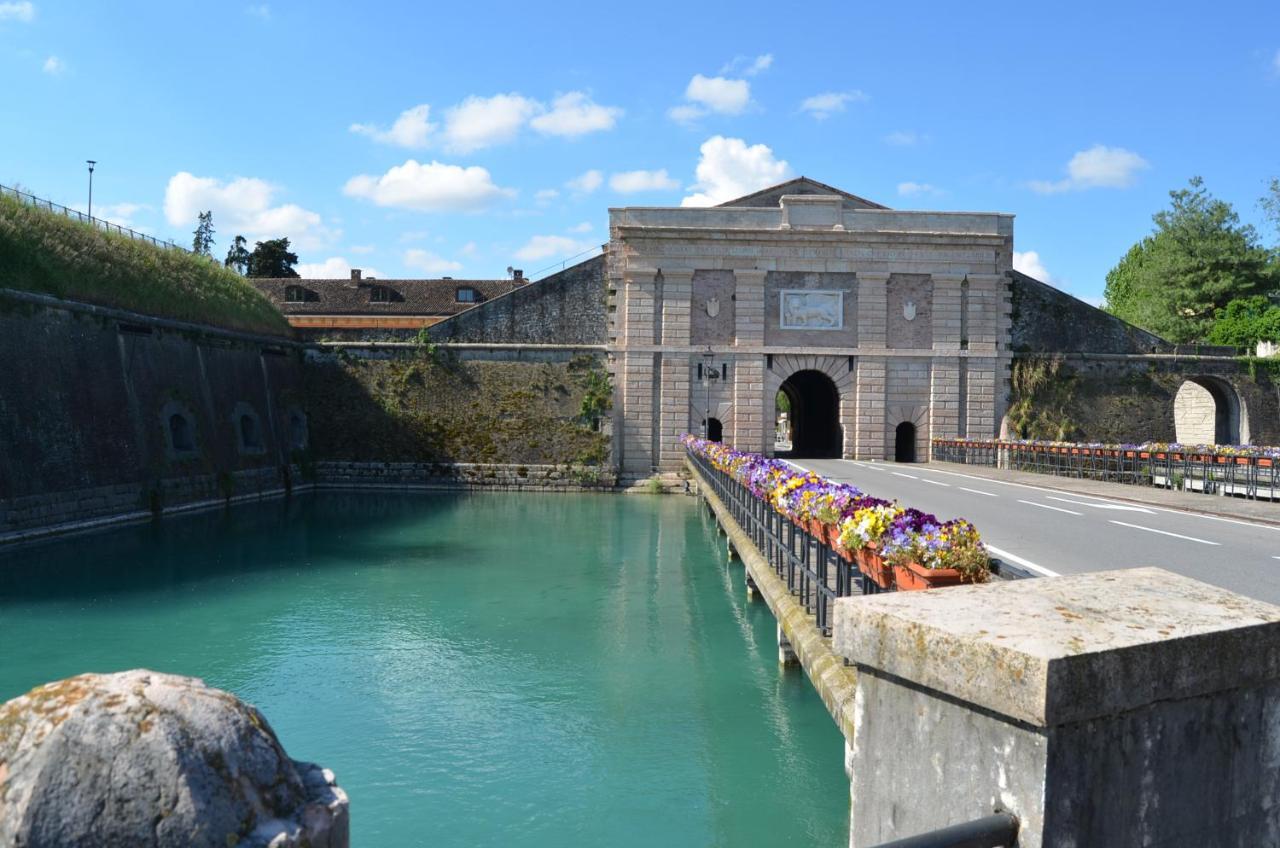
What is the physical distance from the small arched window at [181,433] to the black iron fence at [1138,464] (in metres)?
22.7

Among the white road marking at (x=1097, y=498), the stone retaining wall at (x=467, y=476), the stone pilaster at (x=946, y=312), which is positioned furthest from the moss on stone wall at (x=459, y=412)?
the white road marking at (x=1097, y=498)

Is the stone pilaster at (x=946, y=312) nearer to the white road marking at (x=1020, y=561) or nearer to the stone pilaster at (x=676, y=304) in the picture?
the stone pilaster at (x=676, y=304)

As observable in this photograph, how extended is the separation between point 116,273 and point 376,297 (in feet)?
72.3

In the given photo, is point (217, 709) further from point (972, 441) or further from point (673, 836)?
point (972, 441)

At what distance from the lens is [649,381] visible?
30797 mm

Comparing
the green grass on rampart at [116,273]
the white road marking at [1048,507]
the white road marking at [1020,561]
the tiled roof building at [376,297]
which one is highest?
the tiled roof building at [376,297]

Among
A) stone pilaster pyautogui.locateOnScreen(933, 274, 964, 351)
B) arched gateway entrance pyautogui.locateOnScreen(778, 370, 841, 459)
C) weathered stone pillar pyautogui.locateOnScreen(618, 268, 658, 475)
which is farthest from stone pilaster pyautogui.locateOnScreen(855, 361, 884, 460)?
weathered stone pillar pyautogui.locateOnScreen(618, 268, 658, 475)

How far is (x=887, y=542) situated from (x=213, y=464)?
23860 mm

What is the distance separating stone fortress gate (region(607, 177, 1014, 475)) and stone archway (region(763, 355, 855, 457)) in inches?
2.9

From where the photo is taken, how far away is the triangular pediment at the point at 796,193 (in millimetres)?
30719

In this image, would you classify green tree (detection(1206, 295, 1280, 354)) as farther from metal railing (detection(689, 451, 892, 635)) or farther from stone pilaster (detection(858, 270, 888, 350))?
metal railing (detection(689, 451, 892, 635))

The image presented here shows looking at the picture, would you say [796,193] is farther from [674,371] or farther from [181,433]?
[181,433]

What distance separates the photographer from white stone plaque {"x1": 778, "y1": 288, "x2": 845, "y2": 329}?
3059 cm

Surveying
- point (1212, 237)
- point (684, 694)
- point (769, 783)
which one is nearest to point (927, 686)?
point (769, 783)
